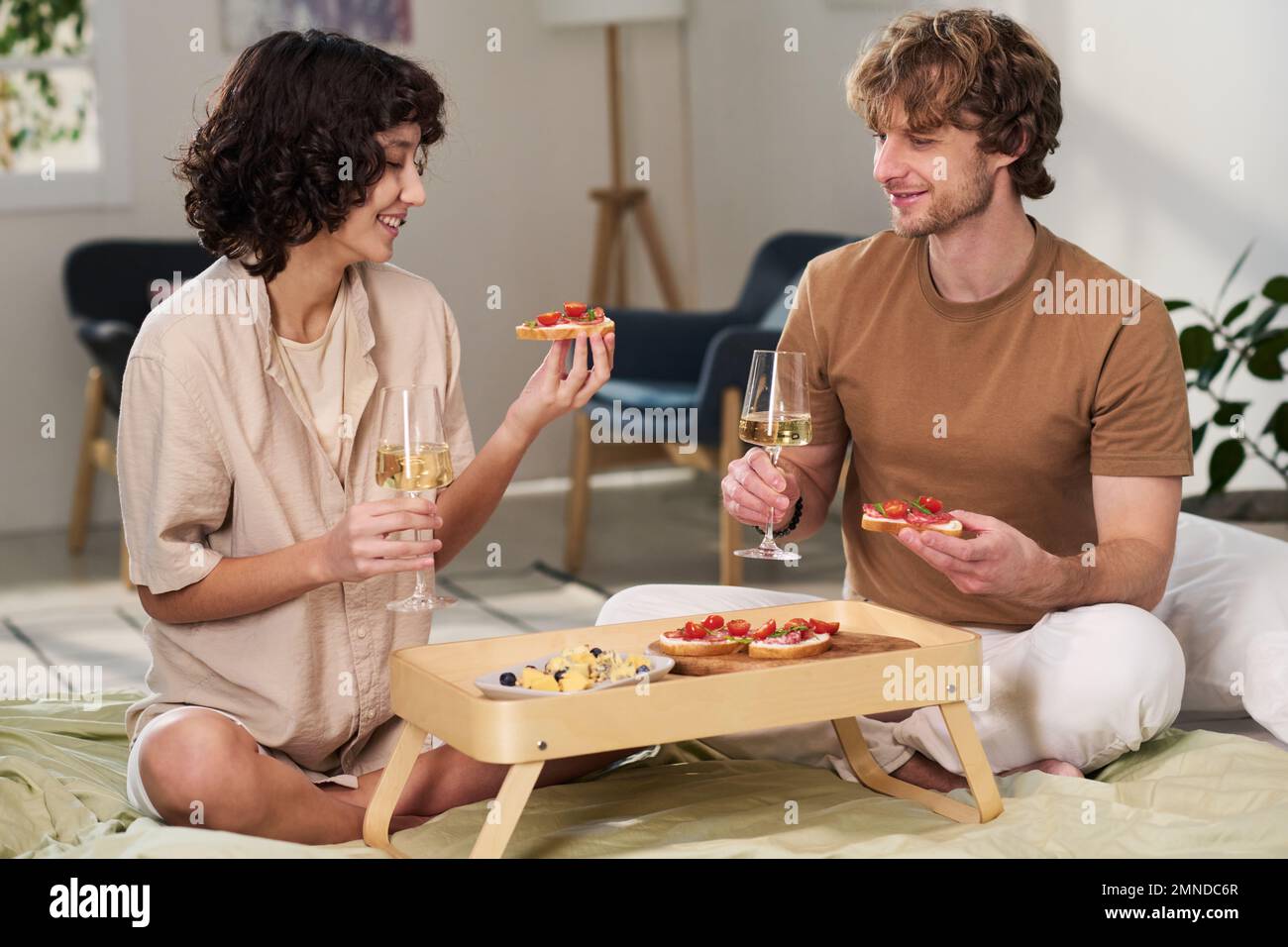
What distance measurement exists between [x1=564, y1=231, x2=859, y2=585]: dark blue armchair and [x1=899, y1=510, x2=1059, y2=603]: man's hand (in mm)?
2035

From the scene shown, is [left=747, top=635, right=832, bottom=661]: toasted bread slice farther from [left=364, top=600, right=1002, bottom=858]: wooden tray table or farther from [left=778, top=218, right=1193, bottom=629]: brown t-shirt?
[left=778, top=218, right=1193, bottom=629]: brown t-shirt

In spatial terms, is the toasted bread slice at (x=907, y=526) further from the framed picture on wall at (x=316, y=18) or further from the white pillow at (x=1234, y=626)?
the framed picture on wall at (x=316, y=18)

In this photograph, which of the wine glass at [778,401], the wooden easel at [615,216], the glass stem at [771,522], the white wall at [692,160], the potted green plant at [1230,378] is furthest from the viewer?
the wooden easel at [615,216]

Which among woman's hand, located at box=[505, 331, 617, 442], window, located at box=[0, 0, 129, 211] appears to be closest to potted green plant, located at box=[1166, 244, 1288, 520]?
woman's hand, located at box=[505, 331, 617, 442]

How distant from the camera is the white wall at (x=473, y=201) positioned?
5.27 metres

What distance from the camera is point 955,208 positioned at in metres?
2.27

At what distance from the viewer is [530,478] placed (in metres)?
6.05

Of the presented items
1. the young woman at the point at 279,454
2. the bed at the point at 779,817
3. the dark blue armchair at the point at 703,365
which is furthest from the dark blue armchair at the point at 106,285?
the young woman at the point at 279,454

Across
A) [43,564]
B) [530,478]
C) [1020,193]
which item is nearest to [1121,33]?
[1020,193]

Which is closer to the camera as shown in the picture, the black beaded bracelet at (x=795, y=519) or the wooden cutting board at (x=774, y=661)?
the wooden cutting board at (x=774, y=661)

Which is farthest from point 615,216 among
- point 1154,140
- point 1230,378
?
point 1230,378

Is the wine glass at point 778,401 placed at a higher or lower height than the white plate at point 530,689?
higher
